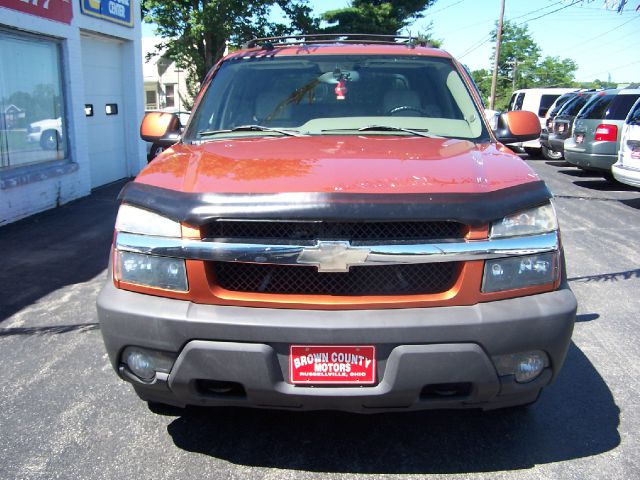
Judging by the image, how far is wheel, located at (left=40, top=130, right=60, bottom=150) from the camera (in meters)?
9.46

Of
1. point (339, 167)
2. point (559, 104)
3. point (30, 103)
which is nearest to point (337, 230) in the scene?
point (339, 167)

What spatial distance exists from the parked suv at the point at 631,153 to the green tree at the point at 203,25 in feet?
45.1

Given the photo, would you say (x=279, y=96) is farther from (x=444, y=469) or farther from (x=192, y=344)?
(x=444, y=469)

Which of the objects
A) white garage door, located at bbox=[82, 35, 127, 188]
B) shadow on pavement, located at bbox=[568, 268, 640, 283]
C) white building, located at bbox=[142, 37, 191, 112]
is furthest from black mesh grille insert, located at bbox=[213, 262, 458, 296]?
white building, located at bbox=[142, 37, 191, 112]

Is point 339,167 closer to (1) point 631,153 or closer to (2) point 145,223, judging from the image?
(2) point 145,223

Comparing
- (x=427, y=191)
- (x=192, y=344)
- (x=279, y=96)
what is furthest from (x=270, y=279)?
(x=279, y=96)

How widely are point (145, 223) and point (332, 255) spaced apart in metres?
0.80

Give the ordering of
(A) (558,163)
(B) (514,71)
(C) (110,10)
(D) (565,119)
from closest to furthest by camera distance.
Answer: (C) (110,10)
(D) (565,119)
(A) (558,163)
(B) (514,71)

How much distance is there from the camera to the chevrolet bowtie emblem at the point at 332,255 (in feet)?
7.95

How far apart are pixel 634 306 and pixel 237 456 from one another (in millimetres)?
3704

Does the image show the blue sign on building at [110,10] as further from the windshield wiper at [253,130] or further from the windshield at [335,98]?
the windshield wiper at [253,130]

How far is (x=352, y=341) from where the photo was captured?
7.82 ft

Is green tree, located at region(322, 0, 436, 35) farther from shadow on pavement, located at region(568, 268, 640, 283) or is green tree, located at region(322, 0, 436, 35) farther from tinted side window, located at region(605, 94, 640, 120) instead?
shadow on pavement, located at region(568, 268, 640, 283)

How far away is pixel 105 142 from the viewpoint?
11.9 m
